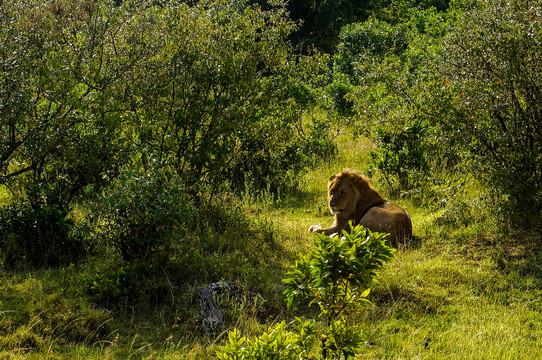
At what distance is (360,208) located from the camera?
334 inches

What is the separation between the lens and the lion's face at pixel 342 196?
328 inches

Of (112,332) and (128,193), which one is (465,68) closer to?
(128,193)

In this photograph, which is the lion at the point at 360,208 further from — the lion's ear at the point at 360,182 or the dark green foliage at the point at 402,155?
the dark green foliage at the point at 402,155

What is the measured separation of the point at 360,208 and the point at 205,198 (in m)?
2.25

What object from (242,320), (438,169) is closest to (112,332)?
(242,320)

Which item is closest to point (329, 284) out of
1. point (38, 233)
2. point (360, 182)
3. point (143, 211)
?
point (143, 211)

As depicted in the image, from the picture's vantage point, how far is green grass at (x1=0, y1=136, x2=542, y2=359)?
5488mm

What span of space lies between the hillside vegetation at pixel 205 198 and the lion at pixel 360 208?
43cm

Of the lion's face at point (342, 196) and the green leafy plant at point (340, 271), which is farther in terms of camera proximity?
the lion's face at point (342, 196)

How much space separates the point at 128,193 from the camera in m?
6.57

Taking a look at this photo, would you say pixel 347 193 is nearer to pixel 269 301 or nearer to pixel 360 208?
pixel 360 208

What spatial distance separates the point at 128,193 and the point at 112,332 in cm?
157

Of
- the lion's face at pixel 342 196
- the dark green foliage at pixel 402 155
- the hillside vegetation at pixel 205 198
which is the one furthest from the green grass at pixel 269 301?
the dark green foliage at pixel 402 155

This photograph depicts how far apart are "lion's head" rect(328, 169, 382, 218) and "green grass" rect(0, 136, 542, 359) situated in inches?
26.5
